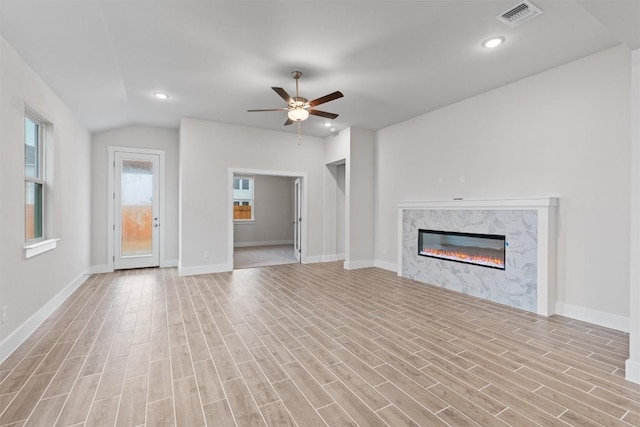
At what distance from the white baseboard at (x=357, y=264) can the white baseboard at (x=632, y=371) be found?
4258mm

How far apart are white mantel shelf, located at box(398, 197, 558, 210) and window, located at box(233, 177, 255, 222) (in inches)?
237

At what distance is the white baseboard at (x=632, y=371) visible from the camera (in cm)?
209

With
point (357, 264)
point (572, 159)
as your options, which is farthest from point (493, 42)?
point (357, 264)

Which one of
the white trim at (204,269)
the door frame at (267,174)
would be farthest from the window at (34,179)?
the door frame at (267,174)

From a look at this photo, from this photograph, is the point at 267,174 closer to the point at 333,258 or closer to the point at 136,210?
the point at 333,258

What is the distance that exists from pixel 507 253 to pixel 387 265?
257cm

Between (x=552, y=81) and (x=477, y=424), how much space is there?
391cm

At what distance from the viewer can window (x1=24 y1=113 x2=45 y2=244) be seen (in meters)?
3.28

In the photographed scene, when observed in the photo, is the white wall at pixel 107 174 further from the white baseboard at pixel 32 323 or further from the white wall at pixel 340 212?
the white wall at pixel 340 212

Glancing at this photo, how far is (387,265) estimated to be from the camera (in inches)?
239

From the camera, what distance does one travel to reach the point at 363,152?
6.30m

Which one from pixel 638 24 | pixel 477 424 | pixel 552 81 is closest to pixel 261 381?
pixel 477 424

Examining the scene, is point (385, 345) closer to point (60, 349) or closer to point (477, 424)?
point (477, 424)

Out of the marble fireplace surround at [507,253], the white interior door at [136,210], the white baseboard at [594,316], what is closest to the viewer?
the white baseboard at [594,316]
